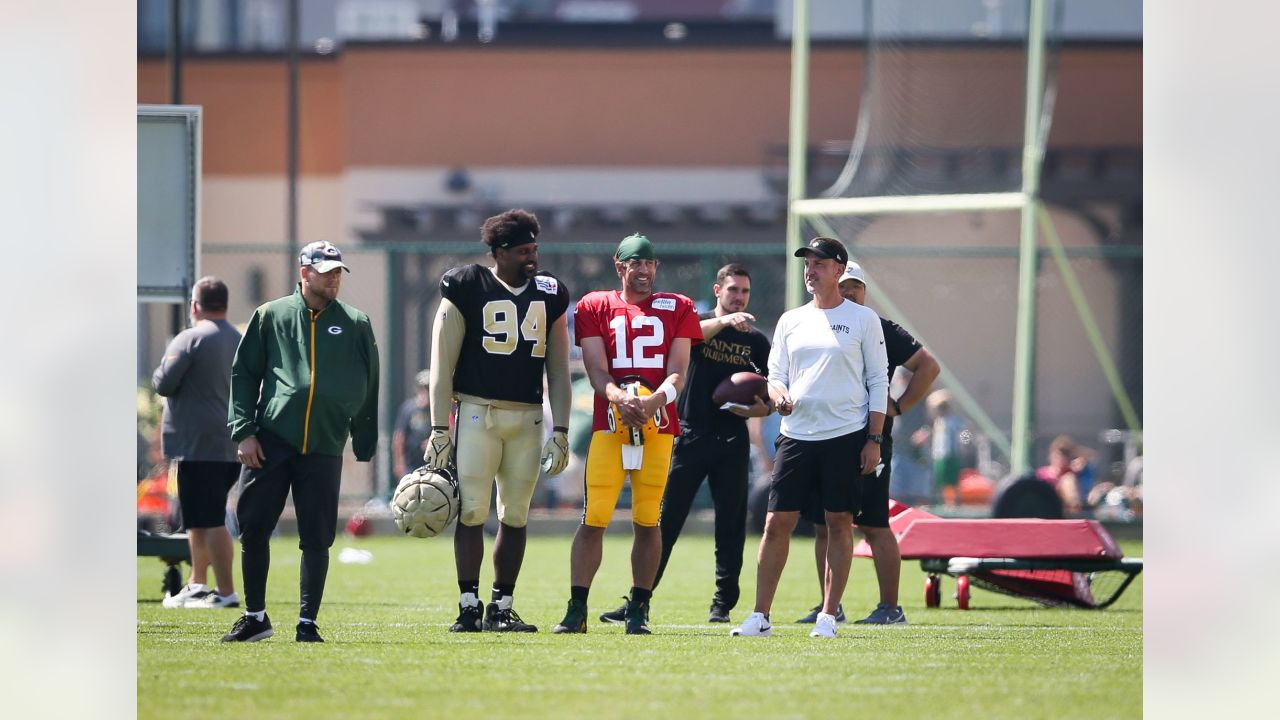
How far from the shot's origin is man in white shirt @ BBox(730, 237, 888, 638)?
8984mm

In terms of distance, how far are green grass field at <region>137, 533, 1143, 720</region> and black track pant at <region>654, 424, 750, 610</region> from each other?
1.17 ft

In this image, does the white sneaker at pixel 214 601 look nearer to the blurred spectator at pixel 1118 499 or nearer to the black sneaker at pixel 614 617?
the black sneaker at pixel 614 617

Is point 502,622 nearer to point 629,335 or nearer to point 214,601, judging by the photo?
point 629,335

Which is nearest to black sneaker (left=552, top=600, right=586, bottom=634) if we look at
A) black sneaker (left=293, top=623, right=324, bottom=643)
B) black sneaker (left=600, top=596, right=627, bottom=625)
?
black sneaker (left=600, top=596, right=627, bottom=625)

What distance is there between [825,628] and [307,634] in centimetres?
256

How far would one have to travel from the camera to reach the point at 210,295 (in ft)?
36.6

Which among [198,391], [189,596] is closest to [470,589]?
[198,391]

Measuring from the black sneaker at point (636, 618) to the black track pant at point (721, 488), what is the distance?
1.19m

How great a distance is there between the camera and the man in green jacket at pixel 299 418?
8.66 m
